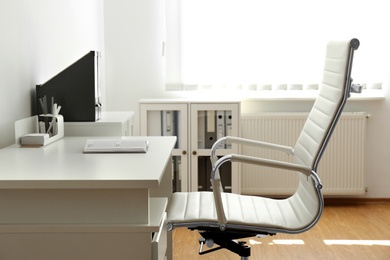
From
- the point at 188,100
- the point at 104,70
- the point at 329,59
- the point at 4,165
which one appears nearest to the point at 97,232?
the point at 4,165

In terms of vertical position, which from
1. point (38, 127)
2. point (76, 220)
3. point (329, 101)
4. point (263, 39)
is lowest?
point (76, 220)

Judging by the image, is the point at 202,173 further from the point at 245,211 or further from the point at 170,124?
the point at 245,211

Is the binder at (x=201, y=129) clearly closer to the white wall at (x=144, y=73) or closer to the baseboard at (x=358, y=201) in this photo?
the white wall at (x=144, y=73)

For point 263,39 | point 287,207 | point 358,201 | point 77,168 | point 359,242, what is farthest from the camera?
point 358,201

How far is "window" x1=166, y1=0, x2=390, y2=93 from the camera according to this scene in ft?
16.7

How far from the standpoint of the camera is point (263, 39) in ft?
16.9

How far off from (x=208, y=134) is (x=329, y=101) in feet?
7.30

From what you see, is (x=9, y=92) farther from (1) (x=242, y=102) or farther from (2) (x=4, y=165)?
(1) (x=242, y=102)

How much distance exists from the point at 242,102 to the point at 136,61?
85 cm

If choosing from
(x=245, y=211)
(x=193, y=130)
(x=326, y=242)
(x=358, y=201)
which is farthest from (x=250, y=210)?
(x=358, y=201)

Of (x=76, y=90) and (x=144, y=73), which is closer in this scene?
(x=76, y=90)

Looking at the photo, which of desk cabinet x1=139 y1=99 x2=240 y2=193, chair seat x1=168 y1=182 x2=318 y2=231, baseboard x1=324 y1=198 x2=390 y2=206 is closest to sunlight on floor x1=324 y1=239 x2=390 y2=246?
desk cabinet x1=139 y1=99 x2=240 y2=193

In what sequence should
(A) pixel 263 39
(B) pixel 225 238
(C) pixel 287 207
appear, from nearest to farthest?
(B) pixel 225 238 → (C) pixel 287 207 → (A) pixel 263 39

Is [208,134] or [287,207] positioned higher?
Result: [208,134]
